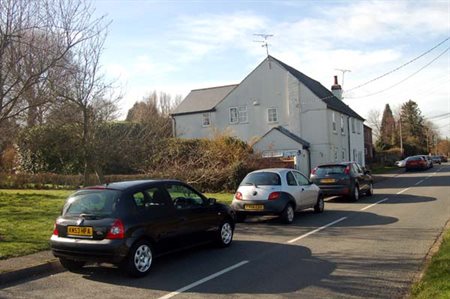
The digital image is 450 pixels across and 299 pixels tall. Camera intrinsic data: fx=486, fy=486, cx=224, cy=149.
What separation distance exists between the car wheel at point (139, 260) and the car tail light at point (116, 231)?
0.29m

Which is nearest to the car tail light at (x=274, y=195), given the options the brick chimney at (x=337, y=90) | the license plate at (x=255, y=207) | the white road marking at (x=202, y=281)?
the license plate at (x=255, y=207)

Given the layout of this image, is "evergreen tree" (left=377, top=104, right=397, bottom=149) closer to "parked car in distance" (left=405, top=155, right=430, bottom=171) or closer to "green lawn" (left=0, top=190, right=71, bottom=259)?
"parked car in distance" (left=405, top=155, right=430, bottom=171)

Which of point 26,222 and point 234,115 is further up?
point 234,115

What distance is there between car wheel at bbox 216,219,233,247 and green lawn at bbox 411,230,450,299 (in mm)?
4110

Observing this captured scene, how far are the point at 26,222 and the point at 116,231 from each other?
744 cm

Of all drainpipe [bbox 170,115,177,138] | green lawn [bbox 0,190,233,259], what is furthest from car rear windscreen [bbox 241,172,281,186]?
drainpipe [bbox 170,115,177,138]

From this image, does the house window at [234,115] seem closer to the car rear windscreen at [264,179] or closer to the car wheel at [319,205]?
the car wheel at [319,205]

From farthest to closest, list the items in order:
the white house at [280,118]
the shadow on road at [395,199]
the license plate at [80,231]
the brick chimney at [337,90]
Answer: the brick chimney at [337,90]
the white house at [280,118]
the shadow on road at [395,199]
the license plate at [80,231]

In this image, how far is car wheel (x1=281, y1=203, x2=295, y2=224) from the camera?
13.7 metres

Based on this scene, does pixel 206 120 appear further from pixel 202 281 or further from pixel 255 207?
pixel 202 281

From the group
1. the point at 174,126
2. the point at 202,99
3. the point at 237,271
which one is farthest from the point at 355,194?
the point at 202,99

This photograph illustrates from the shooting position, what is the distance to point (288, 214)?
45.3ft

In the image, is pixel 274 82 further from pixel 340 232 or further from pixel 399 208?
pixel 340 232

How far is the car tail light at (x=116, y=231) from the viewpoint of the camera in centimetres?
775
